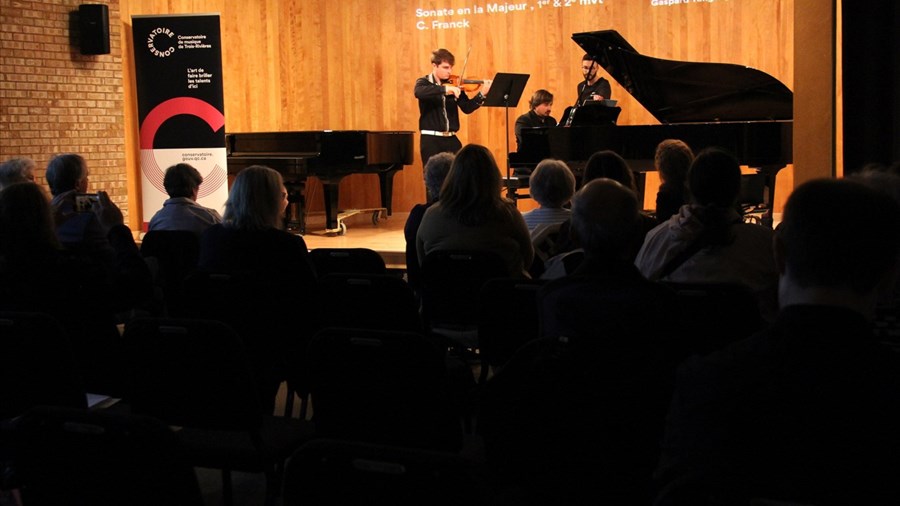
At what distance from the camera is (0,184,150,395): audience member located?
3125 mm

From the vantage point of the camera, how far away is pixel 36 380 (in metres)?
2.60

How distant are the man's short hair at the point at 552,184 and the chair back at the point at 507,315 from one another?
48.9 inches

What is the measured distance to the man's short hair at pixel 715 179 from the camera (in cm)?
325

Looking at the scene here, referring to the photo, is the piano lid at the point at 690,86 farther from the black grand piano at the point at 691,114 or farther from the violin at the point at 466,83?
the violin at the point at 466,83

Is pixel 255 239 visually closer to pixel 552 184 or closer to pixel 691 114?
pixel 552 184

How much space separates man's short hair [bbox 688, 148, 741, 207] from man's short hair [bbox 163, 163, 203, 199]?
2.67m

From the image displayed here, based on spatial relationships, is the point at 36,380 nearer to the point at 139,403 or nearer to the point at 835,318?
the point at 139,403

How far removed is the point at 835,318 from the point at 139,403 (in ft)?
6.17

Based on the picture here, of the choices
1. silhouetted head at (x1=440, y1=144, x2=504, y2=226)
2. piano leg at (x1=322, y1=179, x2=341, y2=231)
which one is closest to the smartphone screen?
silhouetted head at (x1=440, y1=144, x2=504, y2=226)

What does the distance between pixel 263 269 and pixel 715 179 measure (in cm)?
166

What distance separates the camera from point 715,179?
128 inches

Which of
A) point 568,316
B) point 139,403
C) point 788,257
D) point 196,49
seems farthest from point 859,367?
point 196,49

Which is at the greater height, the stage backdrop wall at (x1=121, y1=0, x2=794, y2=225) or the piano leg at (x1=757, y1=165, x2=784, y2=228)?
the stage backdrop wall at (x1=121, y1=0, x2=794, y2=225)

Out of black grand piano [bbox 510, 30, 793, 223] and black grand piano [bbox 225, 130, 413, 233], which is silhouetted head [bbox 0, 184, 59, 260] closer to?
black grand piano [bbox 510, 30, 793, 223]
